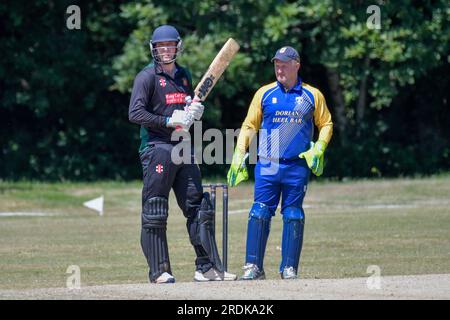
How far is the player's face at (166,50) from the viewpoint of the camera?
12086 millimetres

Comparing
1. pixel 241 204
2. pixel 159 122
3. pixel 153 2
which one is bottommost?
pixel 241 204

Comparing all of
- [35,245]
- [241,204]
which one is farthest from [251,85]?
[35,245]

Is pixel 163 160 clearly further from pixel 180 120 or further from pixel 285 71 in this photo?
pixel 285 71

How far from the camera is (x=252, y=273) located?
12.5 metres

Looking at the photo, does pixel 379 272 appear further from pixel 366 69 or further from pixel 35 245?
pixel 366 69

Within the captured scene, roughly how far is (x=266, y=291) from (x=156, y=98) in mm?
2308

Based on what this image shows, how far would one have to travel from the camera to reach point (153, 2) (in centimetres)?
2981

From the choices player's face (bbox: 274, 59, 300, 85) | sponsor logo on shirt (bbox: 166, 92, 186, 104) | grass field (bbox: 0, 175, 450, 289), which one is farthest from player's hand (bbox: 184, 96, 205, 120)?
grass field (bbox: 0, 175, 450, 289)

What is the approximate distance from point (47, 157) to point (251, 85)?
627 centimetres

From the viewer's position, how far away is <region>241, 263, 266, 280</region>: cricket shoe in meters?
12.5
